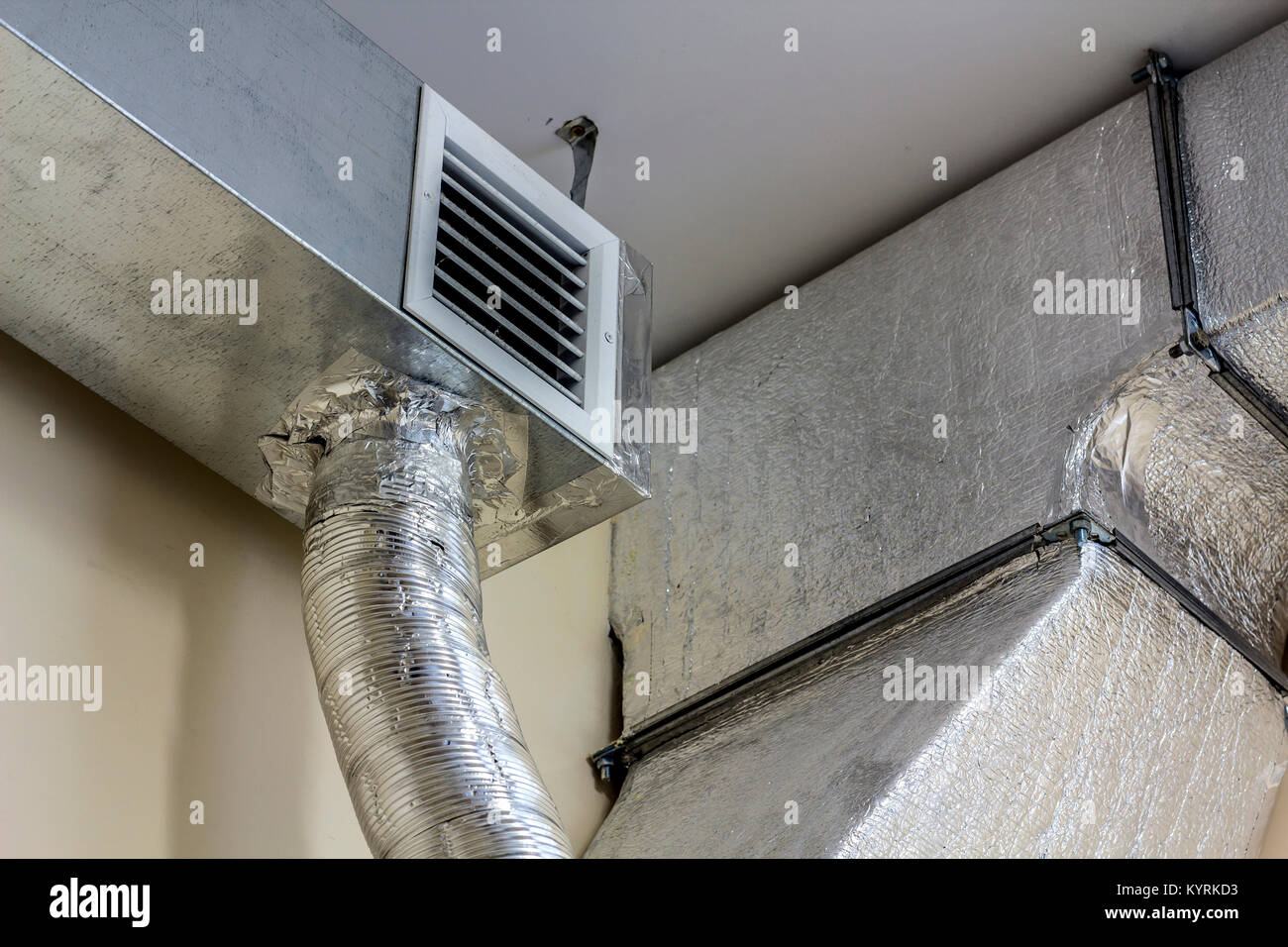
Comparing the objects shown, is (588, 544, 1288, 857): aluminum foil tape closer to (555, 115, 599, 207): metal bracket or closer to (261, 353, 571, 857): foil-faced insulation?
(261, 353, 571, 857): foil-faced insulation

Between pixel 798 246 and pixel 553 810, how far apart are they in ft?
2.57

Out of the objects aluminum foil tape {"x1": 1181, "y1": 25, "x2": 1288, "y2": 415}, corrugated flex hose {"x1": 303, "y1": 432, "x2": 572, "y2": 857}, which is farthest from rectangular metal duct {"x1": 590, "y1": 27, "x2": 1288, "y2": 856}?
corrugated flex hose {"x1": 303, "y1": 432, "x2": 572, "y2": 857}

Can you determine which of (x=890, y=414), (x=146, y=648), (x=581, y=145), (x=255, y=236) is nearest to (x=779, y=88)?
(x=581, y=145)

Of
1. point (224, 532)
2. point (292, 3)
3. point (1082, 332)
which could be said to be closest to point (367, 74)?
point (292, 3)

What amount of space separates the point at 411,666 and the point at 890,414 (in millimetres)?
621

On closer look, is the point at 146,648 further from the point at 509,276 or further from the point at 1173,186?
the point at 1173,186

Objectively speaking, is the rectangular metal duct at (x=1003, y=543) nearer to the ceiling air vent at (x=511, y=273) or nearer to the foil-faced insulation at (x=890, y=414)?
the foil-faced insulation at (x=890, y=414)

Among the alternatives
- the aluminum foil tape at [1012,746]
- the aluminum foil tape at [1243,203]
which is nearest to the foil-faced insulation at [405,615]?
the aluminum foil tape at [1012,746]

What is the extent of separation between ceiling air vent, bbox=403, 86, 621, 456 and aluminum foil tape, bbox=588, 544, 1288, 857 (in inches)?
12.7

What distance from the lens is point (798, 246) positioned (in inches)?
62.8

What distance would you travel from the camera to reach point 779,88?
142 centimetres

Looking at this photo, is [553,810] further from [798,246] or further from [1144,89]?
[1144,89]

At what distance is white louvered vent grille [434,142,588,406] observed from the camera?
3.70ft

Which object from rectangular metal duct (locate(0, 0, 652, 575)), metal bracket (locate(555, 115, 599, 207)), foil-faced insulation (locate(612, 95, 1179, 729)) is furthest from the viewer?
metal bracket (locate(555, 115, 599, 207))
